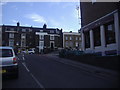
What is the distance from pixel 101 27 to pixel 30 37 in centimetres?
5074

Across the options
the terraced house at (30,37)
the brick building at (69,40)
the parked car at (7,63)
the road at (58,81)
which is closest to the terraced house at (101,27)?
the road at (58,81)

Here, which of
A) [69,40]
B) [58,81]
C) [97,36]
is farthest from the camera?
[69,40]

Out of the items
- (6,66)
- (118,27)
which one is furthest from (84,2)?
(6,66)

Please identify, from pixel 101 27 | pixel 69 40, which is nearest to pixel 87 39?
pixel 101 27

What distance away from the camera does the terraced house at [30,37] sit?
64.1m

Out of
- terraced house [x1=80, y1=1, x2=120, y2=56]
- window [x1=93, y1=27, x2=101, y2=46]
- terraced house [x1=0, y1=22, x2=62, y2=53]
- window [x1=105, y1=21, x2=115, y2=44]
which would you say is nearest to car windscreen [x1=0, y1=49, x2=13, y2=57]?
terraced house [x1=80, y1=1, x2=120, y2=56]

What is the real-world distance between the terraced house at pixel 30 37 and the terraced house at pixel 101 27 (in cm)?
3998

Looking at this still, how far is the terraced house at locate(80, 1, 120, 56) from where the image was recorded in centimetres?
1713

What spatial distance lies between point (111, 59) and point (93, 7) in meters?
11.3

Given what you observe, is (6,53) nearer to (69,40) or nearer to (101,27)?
(101,27)

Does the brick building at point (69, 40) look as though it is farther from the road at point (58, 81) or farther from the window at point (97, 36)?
the road at point (58, 81)

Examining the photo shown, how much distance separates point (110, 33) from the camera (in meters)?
18.7

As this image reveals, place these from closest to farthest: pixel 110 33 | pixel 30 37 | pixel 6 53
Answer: pixel 6 53
pixel 110 33
pixel 30 37

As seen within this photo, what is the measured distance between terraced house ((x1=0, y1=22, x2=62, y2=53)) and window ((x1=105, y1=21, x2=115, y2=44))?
4538 cm
